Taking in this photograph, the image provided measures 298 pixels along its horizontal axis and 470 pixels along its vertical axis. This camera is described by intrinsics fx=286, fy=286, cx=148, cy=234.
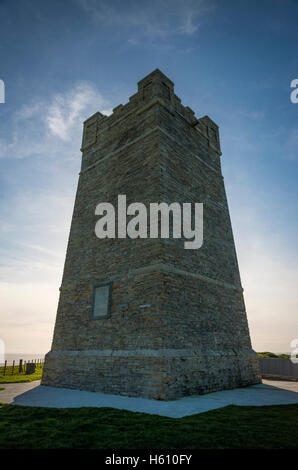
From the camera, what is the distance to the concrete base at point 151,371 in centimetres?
699

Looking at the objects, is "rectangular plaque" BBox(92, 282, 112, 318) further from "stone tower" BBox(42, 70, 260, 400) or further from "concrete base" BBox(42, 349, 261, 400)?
"concrete base" BBox(42, 349, 261, 400)

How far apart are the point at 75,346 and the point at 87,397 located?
8.56ft

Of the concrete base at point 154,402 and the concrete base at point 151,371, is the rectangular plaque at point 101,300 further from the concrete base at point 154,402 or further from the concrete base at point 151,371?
the concrete base at point 154,402

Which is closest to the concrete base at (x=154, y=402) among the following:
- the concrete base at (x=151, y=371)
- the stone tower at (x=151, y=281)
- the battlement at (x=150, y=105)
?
the concrete base at (x=151, y=371)

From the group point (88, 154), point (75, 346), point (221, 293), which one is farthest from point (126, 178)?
Result: point (75, 346)

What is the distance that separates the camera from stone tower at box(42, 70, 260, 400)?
7.69m

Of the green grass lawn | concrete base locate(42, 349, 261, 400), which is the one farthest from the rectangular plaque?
the green grass lawn

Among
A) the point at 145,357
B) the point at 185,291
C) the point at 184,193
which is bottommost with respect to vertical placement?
the point at 145,357

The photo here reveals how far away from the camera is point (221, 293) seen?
10.4 meters

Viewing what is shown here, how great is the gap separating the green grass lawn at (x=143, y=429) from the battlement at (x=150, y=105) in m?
10.2

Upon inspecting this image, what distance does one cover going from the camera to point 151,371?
278 inches
